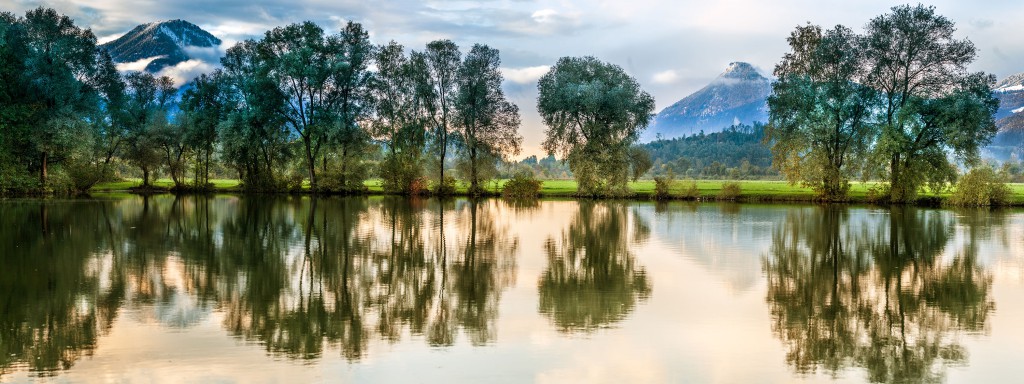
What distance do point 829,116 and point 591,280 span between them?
44277mm

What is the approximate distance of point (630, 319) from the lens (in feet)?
39.0

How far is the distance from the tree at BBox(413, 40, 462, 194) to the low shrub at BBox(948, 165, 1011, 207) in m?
40.1

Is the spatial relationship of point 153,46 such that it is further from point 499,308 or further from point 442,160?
point 499,308

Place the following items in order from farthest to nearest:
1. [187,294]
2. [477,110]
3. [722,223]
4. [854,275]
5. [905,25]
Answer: [477,110] < [905,25] < [722,223] < [854,275] < [187,294]

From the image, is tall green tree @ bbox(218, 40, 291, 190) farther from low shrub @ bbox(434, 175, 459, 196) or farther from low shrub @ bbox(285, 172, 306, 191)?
low shrub @ bbox(434, 175, 459, 196)

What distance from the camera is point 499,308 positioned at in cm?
1273

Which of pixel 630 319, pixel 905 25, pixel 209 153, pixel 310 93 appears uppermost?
pixel 905 25

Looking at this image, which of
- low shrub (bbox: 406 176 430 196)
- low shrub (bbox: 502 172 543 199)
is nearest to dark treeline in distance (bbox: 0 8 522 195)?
low shrub (bbox: 406 176 430 196)

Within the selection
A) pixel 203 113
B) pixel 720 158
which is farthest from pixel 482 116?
pixel 720 158

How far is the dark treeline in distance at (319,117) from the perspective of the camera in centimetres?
6009

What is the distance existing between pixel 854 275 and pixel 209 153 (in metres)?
64.5

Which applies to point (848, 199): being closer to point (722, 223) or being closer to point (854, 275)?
point (722, 223)

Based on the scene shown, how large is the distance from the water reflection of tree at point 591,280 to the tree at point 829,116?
3188 cm

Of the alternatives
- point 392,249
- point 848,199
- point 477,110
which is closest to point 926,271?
point 392,249
